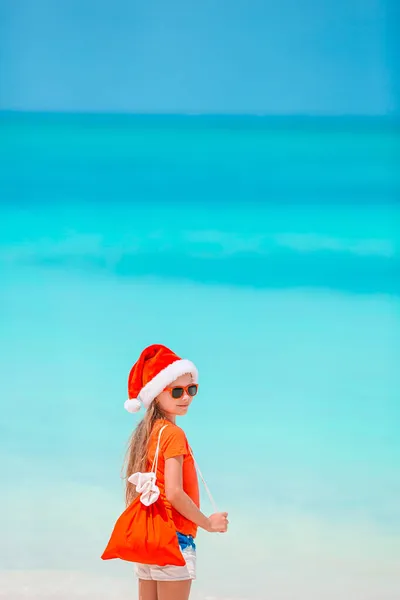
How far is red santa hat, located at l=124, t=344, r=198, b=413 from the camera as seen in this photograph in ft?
10.5

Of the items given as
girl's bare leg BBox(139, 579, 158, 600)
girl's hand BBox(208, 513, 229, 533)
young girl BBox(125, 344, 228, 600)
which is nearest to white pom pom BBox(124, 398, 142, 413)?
young girl BBox(125, 344, 228, 600)

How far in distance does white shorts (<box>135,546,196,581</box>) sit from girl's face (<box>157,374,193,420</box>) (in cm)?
44

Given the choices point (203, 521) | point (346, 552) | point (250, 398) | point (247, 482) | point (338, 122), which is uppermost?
point (338, 122)

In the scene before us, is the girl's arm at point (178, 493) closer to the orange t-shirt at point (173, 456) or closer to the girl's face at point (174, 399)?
the orange t-shirt at point (173, 456)

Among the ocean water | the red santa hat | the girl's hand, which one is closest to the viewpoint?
the girl's hand

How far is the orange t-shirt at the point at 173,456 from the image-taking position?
3049 millimetres

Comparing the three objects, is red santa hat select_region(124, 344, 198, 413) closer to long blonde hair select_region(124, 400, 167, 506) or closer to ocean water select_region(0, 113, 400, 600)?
long blonde hair select_region(124, 400, 167, 506)

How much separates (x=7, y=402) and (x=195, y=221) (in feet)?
4.00

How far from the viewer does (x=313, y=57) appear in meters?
4.61

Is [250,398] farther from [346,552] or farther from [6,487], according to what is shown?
[6,487]

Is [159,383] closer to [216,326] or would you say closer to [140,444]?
[140,444]

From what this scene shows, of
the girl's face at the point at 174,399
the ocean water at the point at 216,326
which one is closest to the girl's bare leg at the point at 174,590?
the girl's face at the point at 174,399

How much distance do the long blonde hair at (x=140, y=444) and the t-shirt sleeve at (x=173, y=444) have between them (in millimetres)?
90

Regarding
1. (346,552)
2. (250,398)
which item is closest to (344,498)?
(346,552)
